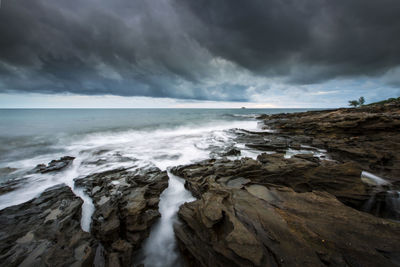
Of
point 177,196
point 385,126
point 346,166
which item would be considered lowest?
point 177,196

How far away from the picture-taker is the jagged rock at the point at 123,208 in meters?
3.75

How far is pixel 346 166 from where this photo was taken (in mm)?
5719

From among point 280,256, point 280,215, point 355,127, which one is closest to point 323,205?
point 280,215

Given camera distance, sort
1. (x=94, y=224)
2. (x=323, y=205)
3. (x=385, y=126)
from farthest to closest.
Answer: (x=385, y=126) → (x=94, y=224) → (x=323, y=205)

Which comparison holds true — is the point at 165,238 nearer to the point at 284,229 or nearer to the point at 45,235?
the point at 45,235

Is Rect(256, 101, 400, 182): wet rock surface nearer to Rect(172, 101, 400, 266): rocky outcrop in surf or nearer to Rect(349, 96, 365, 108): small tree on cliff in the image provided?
Rect(172, 101, 400, 266): rocky outcrop in surf

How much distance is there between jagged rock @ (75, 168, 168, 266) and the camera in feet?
12.3

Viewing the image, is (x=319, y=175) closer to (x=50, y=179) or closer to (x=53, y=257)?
(x=53, y=257)

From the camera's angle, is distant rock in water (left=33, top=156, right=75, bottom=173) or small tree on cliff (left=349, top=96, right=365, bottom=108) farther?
small tree on cliff (left=349, top=96, right=365, bottom=108)

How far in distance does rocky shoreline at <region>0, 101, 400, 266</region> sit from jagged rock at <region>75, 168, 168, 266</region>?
3cm

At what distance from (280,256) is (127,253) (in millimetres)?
3418

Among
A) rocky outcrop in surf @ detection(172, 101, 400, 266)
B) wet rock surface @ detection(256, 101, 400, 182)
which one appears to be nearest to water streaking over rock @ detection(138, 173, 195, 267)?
rocky outcrop in surf @ detection(172, 101, 400, 266)

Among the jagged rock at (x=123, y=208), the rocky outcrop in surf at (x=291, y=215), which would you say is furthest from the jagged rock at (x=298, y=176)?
Result: the jagged rock at (x=123, y=208)

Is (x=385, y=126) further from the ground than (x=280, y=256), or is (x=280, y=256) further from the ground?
(x=385, y=126)
